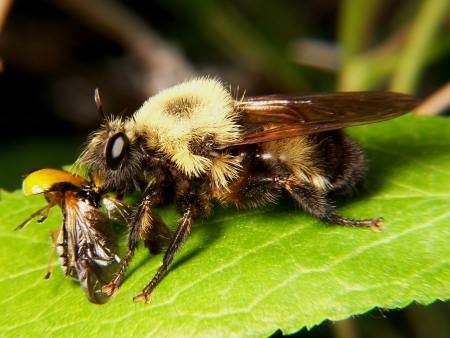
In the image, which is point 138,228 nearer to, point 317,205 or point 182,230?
point 182,230

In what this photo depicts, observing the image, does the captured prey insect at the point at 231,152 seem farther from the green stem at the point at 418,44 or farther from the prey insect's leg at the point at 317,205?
the green stem at the point at 418,44

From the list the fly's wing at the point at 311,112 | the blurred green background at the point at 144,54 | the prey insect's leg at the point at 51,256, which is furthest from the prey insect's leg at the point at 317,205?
the blurred green background at the point at 144,54

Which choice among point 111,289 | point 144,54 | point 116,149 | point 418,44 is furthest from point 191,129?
point 144,54

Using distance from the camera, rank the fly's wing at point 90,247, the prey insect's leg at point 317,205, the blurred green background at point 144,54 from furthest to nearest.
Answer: the blurred green background at point 144,54, the prey insect's leg at point 317,205, the fly's wing at point 90,247

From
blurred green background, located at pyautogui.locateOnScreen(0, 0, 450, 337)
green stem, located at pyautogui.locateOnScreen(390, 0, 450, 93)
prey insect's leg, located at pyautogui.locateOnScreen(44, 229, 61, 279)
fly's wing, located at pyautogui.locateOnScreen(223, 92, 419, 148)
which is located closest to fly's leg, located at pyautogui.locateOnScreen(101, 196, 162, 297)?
prey insect's leg, located at pyautogui.locateOnScreen(44, 229, 61, 279)

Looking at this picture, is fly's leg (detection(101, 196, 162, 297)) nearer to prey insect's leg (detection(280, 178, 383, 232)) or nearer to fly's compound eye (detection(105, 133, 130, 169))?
fly's compound eye (detection(105, 133, 130, 169))
